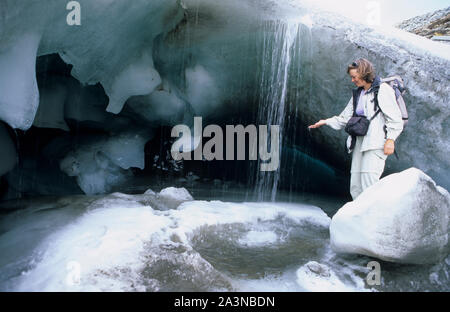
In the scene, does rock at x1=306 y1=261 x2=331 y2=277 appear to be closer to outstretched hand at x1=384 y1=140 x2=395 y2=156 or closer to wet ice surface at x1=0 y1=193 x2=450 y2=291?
wet ice surface at x1=0 y1=193 x2=450 y2=291

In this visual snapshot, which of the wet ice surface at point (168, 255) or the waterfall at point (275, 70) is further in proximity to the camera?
the waterfall at point (275, 70)

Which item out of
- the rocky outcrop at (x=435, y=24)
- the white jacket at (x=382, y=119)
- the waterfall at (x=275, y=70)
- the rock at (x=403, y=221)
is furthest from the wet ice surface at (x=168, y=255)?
the rocky outcrop at (x=435, y=24)

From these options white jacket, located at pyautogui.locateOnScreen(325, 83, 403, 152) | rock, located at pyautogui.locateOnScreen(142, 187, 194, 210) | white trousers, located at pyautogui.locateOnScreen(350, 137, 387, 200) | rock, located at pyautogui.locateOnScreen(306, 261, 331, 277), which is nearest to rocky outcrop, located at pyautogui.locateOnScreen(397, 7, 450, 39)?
white jacket, located at pyautogui.locateOnScreen(325, 83, 403, 152)

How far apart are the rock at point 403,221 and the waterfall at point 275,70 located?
3.30m

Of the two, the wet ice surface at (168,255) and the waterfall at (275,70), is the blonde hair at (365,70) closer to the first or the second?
the wet ice surface at (168,255)

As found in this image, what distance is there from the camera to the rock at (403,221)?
2779 mm

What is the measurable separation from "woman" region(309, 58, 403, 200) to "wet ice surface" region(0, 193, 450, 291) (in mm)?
881

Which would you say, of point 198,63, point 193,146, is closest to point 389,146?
point 193,146

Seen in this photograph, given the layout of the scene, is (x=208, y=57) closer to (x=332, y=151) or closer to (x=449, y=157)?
(x=332, y=151)

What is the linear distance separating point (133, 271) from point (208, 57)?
487cm

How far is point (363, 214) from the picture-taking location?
9.55 feet

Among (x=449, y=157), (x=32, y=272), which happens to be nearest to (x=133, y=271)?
(x=32, y=272)

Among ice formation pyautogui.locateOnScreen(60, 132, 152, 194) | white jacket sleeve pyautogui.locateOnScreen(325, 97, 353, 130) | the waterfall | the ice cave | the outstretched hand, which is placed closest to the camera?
the ice cave

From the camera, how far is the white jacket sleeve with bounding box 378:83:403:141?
3.28m
